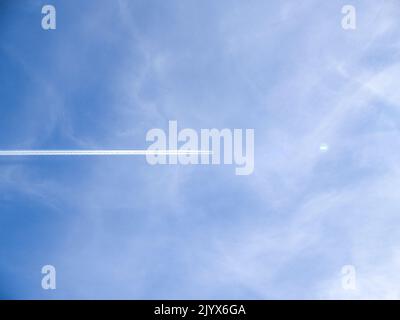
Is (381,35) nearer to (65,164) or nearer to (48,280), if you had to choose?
(65,164)

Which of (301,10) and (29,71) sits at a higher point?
(301,10)

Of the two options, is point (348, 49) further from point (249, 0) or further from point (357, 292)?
point (357, 292)

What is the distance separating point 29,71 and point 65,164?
547 millimetres

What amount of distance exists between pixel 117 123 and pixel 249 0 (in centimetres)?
100

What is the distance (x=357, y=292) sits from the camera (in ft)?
7.67

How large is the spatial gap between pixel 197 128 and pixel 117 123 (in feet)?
1.45

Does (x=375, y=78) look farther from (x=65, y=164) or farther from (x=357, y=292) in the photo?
(x=65, y=164)

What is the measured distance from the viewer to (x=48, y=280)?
2.39 metres
